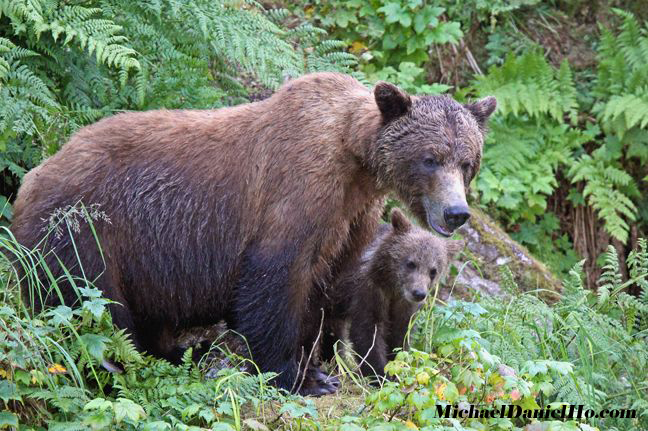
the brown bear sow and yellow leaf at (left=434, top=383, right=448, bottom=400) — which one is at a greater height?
the brown bear sow

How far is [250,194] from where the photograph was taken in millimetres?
6559

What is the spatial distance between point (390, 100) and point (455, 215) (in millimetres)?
920

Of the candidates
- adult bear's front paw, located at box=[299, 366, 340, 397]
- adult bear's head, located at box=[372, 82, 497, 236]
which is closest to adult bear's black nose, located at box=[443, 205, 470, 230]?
adult bear's head, located at box=[372, 82, 497, 236]

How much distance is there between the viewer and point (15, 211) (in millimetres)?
6578

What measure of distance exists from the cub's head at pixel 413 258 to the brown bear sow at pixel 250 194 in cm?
86

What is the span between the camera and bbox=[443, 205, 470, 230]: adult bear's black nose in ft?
20.3

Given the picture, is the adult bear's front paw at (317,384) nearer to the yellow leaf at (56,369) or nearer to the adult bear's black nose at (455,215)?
the adult bear's black nose at (455,215)

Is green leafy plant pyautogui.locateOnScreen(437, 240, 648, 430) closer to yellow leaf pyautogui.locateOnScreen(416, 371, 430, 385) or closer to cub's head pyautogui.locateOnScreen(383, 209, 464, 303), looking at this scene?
cub's head pyautogui.locateOnScreen(383, 209, 464, 303)

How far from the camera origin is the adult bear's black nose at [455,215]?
6.20m

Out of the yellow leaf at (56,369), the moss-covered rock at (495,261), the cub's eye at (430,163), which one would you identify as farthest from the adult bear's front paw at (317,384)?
the moss-covered rock at (495,261)

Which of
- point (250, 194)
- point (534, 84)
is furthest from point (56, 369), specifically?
point (534, 84)

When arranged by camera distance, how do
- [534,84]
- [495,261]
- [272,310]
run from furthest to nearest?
[534,84] < [495,261] < [272,310]

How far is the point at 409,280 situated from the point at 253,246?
1549 mm

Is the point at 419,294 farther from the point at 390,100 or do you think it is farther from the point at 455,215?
the point at 390,100
